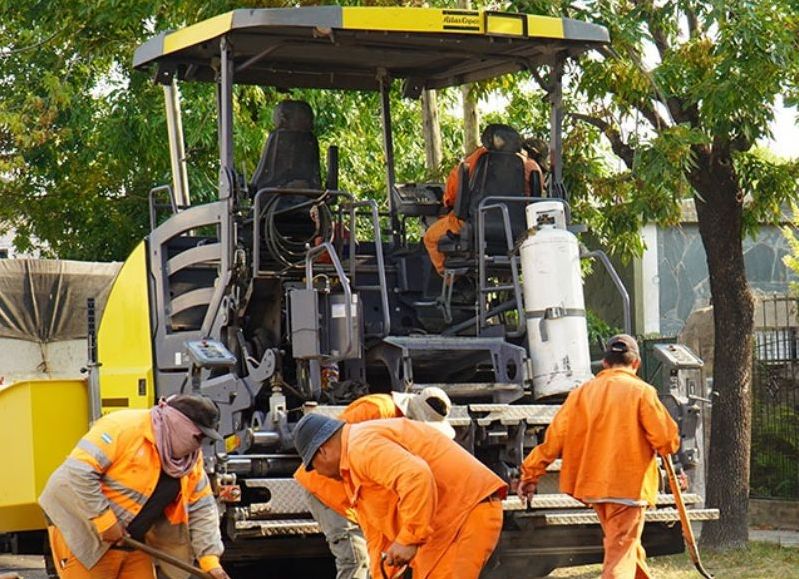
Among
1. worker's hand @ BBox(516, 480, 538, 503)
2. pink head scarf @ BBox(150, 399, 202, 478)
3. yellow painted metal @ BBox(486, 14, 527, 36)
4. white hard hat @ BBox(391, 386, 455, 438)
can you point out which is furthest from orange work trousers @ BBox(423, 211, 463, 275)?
pink head scarf @ BBox(150, 399, 202, 478)

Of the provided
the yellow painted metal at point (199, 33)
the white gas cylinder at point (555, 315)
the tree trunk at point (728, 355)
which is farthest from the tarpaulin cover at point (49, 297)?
the white gas cylinder at point (555, 315)

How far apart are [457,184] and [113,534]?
420 cm

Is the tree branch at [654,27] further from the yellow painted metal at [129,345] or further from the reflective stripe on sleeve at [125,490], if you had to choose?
the reflective stripe on sleeve at [125,490]

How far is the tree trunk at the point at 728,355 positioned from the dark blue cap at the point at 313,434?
694 cm

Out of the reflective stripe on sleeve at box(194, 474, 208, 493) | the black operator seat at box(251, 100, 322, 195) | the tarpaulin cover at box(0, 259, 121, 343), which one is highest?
the black operator seat at box(251, 100, 322, 195)

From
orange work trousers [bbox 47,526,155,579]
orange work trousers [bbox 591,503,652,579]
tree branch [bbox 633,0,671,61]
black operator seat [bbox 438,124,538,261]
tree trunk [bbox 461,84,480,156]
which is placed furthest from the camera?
tree trunk [bbox 461,84,480,156]

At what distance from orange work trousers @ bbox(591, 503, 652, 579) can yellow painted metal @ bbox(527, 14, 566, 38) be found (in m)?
3.07

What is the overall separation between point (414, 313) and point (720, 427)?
3451 millimetres

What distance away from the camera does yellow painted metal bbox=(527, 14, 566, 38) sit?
1028cm

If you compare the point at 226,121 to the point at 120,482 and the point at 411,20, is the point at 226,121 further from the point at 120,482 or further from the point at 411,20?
the point at 120,482

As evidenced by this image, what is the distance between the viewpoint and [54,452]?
34.4 ft

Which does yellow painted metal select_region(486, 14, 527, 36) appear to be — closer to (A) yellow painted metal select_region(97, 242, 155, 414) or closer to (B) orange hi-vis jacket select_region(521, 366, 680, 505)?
(B) orange hi-vis jacket select_region(521, 366, 680, 505)

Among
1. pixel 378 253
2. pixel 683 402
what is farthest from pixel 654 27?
pixel 378 253

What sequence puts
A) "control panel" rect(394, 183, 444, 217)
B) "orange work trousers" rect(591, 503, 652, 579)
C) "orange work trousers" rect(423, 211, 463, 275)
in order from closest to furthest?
"orange work trousers" rect(591, 503, 652, 579) → "orange work trousers" rect(423, 211, 463, 275) → "control panel" rect(394, 183, 444, 217)
